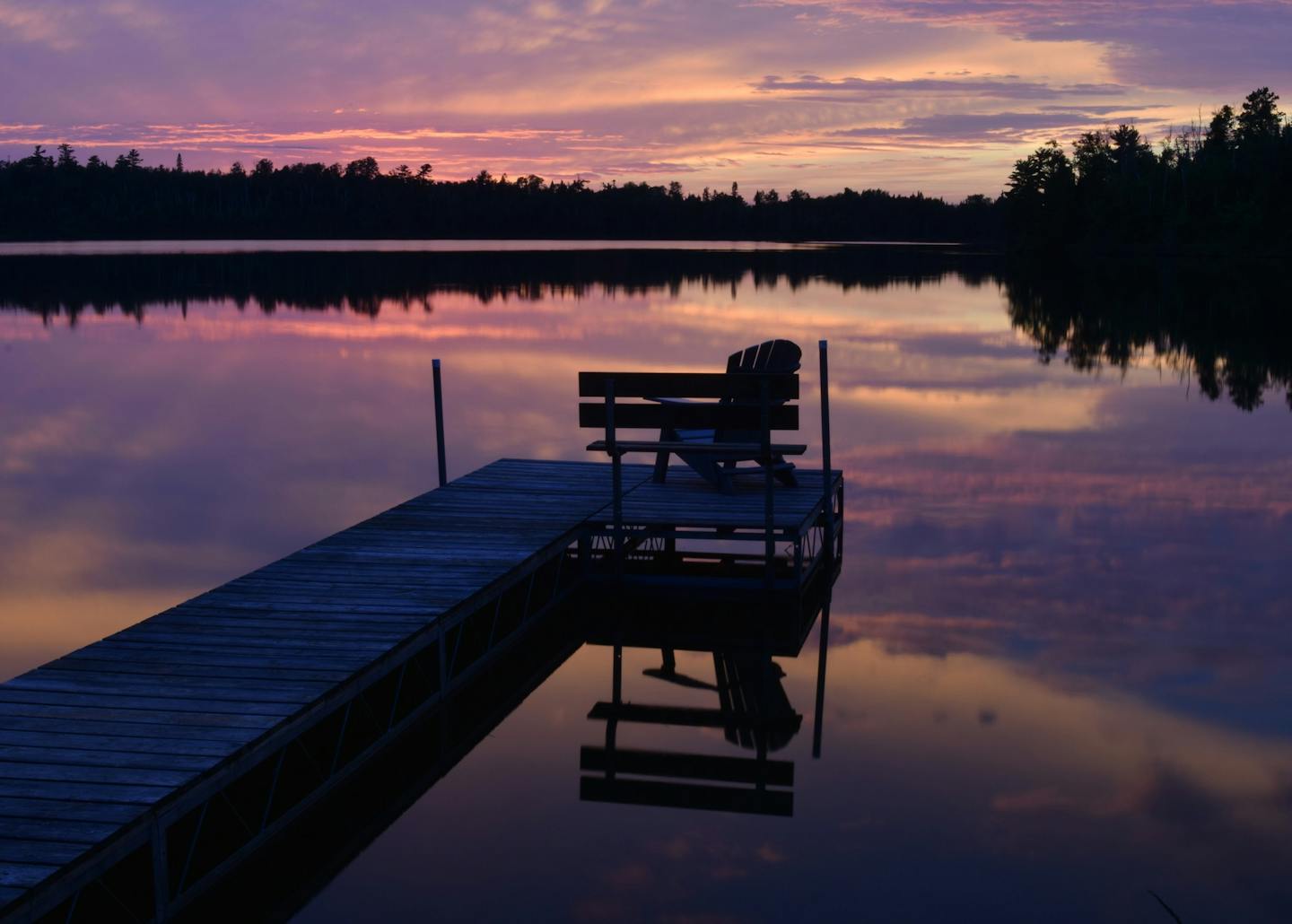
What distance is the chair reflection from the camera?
24.3 ft

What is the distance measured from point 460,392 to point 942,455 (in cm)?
1037

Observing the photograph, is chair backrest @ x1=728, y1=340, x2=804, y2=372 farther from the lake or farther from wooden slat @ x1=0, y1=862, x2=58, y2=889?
wooden slat @ x1=0, y1=862, x2=58, y2=889

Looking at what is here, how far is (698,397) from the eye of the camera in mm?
10844

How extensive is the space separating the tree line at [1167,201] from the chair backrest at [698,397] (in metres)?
87.9

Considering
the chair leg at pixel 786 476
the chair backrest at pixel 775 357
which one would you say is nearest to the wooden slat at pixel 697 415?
the chair backrest at pixel 775 357

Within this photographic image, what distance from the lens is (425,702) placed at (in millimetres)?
8438

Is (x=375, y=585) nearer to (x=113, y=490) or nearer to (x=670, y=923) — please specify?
(x=670, y=923)

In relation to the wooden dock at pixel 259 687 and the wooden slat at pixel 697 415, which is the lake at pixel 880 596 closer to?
the wooden dock at pixel 259 687

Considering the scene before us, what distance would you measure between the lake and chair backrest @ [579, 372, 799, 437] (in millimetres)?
1786

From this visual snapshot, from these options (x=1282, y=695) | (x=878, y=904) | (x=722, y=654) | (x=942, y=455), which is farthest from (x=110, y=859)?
(x=942, y=455)

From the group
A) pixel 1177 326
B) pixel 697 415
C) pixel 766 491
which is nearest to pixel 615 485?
pixel 697 415

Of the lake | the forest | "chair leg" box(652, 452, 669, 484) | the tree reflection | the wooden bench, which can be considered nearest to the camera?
the lake

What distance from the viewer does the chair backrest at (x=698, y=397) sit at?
1088cm

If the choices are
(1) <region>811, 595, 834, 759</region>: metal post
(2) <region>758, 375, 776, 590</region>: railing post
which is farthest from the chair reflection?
(2) <region>758, 375, 776, 590</region>: railing post
